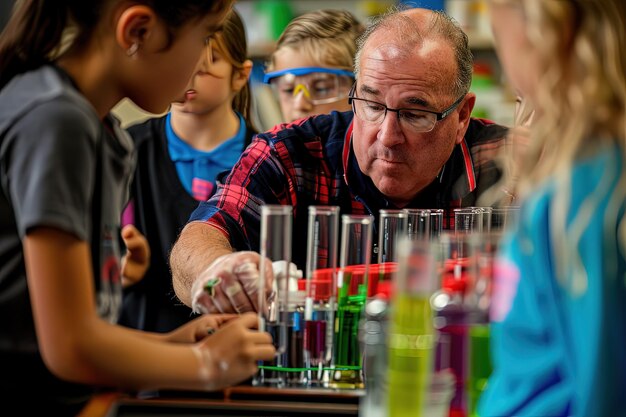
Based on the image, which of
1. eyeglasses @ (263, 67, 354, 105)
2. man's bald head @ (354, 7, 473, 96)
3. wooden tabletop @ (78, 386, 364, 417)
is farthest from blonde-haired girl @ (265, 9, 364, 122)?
wooden tabletop @ (78, 386, 364, 417)

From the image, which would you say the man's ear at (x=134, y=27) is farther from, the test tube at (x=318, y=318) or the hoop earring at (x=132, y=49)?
the test tube at (x=318, y=318)

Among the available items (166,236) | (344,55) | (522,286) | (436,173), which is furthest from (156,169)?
(522,286)

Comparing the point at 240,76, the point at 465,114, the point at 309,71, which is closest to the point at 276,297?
the point at 465,114

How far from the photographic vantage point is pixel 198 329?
1.42 metres

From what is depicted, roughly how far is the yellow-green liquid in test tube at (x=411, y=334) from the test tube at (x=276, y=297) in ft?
1.08

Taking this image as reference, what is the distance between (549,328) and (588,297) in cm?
7

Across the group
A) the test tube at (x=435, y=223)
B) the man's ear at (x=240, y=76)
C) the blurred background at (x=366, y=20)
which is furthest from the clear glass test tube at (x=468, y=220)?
the blurred background at (x=366, y=20)

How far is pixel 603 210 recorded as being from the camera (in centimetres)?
95

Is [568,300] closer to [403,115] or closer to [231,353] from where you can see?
[231,353]

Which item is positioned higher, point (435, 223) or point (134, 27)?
point (134, 27)

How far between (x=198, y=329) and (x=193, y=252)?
→ 0.59m

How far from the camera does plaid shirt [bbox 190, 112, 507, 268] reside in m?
2.21

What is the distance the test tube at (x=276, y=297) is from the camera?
134cm

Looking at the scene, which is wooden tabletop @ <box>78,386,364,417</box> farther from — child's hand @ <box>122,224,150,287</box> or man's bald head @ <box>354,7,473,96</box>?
child's hand @ <box>122,224,150,287</box>
